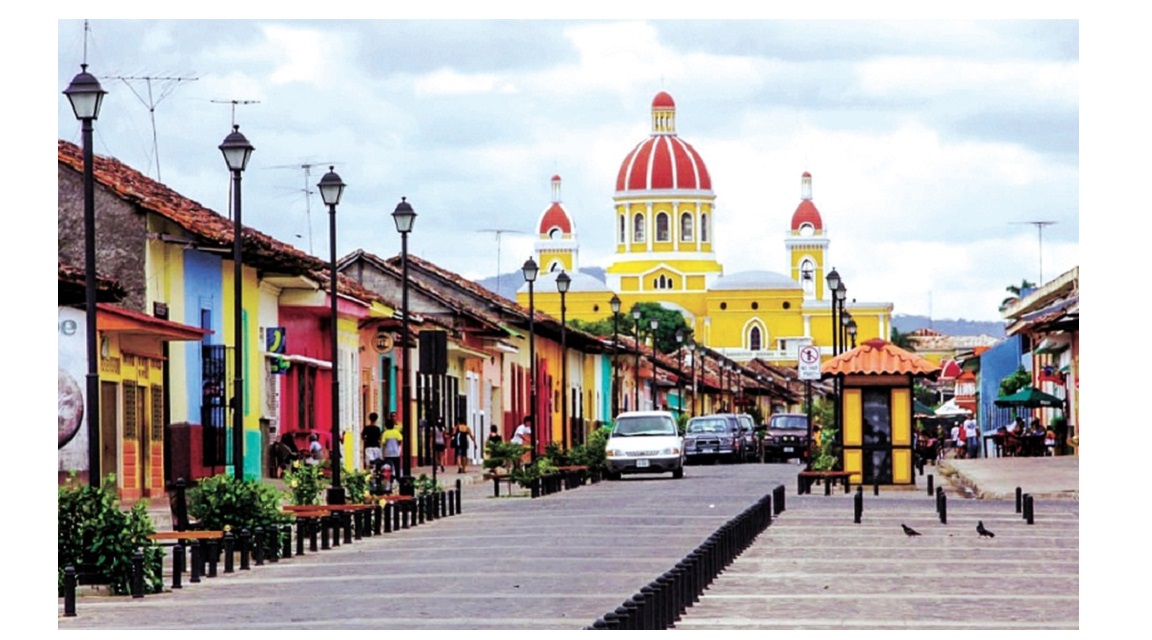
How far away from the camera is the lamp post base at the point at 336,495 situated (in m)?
27.4

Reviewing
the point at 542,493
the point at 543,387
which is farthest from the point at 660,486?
the point at 543,387

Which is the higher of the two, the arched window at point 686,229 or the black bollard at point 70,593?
the arched window at point 686,229

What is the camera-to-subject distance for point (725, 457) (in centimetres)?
6512

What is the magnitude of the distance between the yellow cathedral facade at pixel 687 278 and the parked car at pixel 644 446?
13061 centimetres

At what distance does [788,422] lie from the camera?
70.8 meters

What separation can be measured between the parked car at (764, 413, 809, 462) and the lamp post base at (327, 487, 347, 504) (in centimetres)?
4125

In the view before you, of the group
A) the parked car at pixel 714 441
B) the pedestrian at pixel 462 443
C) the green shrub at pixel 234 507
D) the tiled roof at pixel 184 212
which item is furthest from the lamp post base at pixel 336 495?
the parked car at pixel 714 441

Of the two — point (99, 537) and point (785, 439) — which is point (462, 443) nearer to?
point (785, 439)

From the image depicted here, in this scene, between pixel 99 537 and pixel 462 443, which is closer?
pixel 99 537

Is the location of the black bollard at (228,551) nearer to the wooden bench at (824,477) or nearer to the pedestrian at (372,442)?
the wooden bench at (824,477)

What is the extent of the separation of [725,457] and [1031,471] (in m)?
21.6

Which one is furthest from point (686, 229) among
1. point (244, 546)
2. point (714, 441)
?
point (244, 546)

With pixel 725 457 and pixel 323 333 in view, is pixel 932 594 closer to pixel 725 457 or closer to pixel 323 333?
pixel 323 333

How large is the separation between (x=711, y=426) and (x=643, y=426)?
17.2 meters
